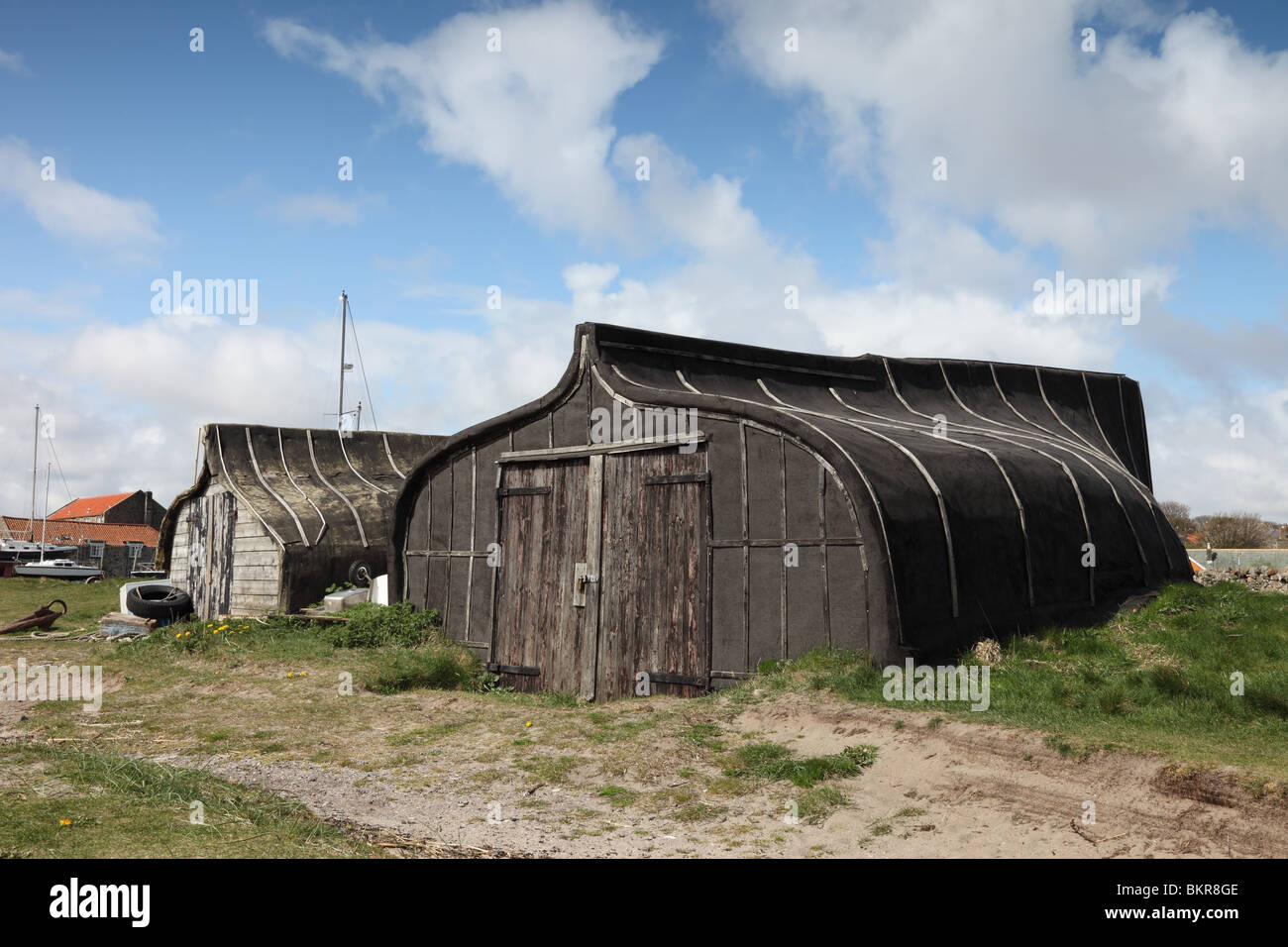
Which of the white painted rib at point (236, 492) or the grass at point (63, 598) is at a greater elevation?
the white painted rib at point (236, 492)

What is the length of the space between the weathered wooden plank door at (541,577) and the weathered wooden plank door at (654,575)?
0.50 metres

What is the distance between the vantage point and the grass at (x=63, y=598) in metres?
23.6

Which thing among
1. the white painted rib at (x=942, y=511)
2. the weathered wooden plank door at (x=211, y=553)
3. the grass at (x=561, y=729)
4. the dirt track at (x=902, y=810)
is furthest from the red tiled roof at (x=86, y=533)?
the dirt track at (x=902, y=810)

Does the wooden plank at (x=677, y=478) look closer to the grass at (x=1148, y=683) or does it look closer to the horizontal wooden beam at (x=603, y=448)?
the horizontal wooden beam at (x=603, y=448)

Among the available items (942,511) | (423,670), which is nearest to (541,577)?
(423,670)

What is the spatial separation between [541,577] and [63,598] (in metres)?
23.0

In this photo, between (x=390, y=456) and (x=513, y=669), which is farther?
(x=390, y=456)

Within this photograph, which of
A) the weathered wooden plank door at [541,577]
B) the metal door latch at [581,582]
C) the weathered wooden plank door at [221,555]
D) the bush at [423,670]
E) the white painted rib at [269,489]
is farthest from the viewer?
the weathered wooden plank door at [221,555]

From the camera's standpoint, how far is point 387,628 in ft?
51.9

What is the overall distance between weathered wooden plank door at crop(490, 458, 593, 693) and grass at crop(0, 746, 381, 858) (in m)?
5.99

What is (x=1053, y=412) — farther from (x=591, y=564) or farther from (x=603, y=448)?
(x=591, y=564)
